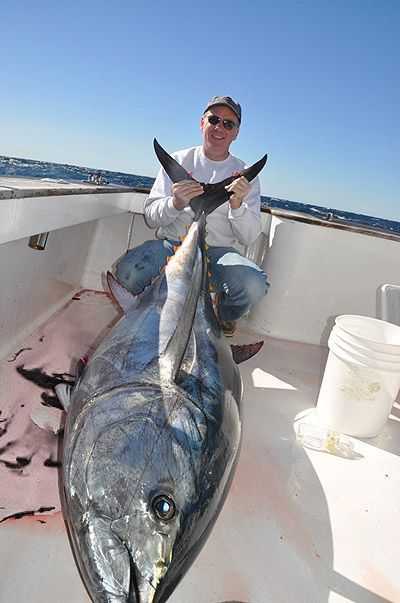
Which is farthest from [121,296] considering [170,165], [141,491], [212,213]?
[212,213]

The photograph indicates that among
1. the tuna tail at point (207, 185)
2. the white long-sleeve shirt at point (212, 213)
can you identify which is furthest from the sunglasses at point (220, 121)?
the tuna tail at point (207, 185)

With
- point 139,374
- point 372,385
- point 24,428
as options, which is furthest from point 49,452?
point 372,385

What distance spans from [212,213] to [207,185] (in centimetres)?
44

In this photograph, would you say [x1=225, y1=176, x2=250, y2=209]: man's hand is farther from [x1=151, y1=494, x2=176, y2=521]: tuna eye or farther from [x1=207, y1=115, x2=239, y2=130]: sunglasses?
[x1=151, y1=494, x2=176, y2=521]: tuna eye

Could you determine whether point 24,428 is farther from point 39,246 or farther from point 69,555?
point 39,246

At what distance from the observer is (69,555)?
49.7 inches

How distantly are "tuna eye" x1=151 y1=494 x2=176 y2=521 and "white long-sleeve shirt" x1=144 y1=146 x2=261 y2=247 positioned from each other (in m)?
2.05

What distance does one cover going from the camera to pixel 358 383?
6.88 feet

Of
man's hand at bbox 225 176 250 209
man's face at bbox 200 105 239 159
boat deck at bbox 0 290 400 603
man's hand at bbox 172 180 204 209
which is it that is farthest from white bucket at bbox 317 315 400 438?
man's face at bbox 200 105 239 159

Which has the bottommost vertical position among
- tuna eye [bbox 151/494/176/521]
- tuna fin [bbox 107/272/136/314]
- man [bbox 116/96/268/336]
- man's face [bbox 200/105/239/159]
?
tuna eye [bbox 151/494/176/521]

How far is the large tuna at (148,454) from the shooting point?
96cm

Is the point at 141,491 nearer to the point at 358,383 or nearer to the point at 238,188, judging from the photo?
the point at 358,383

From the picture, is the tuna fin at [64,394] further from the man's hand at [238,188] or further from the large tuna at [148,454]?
the man's hand at [238,188]

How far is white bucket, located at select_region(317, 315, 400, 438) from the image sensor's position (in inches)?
80.2
